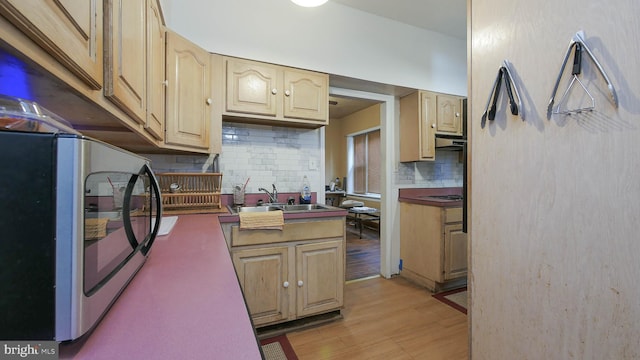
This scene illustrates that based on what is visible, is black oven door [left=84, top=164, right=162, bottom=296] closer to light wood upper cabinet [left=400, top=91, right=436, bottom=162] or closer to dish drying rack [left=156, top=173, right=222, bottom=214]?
dish drying rack [left=156, top=173, right=222, bottom=214]

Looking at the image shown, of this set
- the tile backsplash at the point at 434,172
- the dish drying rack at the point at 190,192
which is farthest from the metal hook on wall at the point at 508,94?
the tile backsplash at the point at 434,172

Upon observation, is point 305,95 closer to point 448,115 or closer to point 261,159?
point 261,159

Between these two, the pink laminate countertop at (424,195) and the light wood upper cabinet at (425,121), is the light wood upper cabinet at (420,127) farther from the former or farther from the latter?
the pink laminate countertop at (424,195)

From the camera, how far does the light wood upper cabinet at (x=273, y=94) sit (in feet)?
6.66

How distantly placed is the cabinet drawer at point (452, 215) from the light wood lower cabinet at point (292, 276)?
3.89ft

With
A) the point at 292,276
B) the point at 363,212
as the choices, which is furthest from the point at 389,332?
the point at 363,212

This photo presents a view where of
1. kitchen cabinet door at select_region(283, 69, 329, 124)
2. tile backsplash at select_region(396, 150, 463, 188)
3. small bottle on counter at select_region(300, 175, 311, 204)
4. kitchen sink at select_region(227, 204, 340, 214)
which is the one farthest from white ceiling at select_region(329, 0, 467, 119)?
kitchen sink at select_region(227, 204, 340, 214)

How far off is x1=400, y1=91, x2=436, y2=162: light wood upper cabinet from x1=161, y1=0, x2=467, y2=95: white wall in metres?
0.16

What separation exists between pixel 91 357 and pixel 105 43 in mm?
812

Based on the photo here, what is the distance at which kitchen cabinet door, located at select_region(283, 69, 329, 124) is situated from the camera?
2.19 meters

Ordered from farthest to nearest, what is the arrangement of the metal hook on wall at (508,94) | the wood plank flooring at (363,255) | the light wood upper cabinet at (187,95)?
the wood plank flooring at (363,255) < the light wood upper cabinet at (187,95) < the metal hook on wall at (508,94)

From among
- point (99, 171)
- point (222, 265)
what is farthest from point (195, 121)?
point (99, 171)

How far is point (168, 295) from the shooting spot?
0.66 meters

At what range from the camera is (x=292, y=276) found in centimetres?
192
